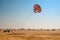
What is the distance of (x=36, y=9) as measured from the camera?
19.3 metres

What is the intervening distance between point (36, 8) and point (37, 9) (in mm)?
303

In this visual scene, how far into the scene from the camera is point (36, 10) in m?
19.2

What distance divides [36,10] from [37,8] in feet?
2.42

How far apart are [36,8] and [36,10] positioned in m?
0.61

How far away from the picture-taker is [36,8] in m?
19.7

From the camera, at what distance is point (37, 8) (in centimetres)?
1986

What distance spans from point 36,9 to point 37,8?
22.0 inches

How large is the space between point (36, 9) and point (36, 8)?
16.7 inches

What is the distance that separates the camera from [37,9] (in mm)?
19469

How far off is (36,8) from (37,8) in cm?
16

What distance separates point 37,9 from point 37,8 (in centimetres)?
41
